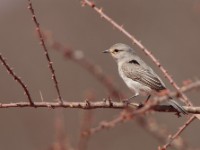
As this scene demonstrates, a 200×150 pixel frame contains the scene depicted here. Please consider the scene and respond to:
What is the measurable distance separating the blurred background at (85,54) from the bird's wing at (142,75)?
4.91 meters

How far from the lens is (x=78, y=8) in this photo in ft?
77.4

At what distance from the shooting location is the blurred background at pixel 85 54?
14.2 metres

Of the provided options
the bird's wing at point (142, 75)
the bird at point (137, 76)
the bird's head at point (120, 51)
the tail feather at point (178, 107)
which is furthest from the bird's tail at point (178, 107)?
the bird's head at point (120, 51)

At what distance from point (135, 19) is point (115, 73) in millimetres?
5838

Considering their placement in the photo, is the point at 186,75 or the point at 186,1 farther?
the point at 186,1

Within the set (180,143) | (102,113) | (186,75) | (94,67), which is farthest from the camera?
(186,75)

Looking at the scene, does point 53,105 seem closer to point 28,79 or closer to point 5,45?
point 28,79

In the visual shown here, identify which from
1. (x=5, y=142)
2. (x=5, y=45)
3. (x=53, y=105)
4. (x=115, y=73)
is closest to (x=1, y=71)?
(x=5, y=45)

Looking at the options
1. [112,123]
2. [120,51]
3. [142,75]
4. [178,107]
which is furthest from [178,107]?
[120,51]

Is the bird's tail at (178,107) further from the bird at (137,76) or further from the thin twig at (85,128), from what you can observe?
the thin twig at (85,128)

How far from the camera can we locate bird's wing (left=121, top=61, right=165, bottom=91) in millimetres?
5965

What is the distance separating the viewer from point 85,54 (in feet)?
56.1

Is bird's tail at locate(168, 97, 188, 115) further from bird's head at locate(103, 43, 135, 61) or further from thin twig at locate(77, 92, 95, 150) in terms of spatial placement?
bird's head at locate(103, 43, 135, 61)

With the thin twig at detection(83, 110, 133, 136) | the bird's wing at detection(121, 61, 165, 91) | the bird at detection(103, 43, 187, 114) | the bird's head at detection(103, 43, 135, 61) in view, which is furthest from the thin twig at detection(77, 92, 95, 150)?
the bird's head at detection(103, 43, 135, 61)
